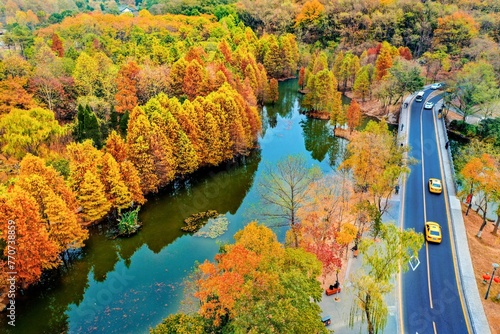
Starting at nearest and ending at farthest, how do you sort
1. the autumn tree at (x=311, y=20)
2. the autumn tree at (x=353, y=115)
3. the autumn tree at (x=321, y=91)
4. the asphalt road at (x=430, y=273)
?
the asphalt road at (x=430, y=273) → the autumn tree at (x=353, y=115) → the autumn tree at (x=321, y=91) → the autumn tree at (x=311, y=20)

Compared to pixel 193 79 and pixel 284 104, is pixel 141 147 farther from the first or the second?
pixel 284 104

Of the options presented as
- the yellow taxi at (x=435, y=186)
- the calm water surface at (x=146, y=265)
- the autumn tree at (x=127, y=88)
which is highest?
the autumn tree at (x=127, y=88)

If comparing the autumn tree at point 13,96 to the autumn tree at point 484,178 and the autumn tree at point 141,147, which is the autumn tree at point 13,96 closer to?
the autumn tree at point 141,147

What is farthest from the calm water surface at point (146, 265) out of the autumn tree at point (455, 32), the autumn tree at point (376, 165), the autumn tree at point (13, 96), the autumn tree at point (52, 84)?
the autumn tree at point (455, 32)

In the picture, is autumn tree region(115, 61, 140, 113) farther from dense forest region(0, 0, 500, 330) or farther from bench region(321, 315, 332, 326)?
bench region(321, 315, 332, 326)

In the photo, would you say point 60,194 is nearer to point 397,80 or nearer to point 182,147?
point 182,147

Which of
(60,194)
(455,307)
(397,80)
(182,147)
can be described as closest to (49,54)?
(182,147)
